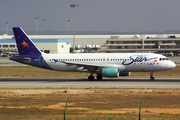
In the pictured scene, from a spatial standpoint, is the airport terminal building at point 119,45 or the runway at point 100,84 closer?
the runway at point 100,84

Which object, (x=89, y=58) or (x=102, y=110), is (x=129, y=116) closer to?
(x=102, y=110)

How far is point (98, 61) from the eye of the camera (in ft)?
146

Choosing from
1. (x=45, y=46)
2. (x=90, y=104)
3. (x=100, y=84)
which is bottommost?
(x=90, y=104)

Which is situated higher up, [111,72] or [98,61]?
[98,61]

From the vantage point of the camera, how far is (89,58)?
4528 centimetres

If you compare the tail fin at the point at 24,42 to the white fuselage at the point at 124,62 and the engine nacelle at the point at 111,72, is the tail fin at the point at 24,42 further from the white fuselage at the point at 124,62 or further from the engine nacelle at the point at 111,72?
the engine nacelle at the point at 111,72

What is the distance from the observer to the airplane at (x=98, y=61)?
141ft

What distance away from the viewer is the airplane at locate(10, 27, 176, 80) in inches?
1692

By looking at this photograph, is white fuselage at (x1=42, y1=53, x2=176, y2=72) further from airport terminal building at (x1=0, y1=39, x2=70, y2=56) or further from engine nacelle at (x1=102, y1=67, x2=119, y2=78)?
airport terminal building at (x1=0, y1=39, x2=70, y2=56)

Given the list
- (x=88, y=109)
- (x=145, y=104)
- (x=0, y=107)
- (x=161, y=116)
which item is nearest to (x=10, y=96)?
(x=0, y=107)

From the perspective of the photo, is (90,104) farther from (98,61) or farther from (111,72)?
(98,61)

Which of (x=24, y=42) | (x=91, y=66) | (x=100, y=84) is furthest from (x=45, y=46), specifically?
(x=100, y=84)

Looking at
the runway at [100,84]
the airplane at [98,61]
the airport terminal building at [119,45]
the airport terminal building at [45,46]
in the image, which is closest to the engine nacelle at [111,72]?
the airplane at [98,61]

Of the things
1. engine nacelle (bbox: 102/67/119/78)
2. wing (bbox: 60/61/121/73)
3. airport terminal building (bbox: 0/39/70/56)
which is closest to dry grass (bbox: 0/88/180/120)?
Answer: engine nacelle (bbox: 102/67/119/78)
